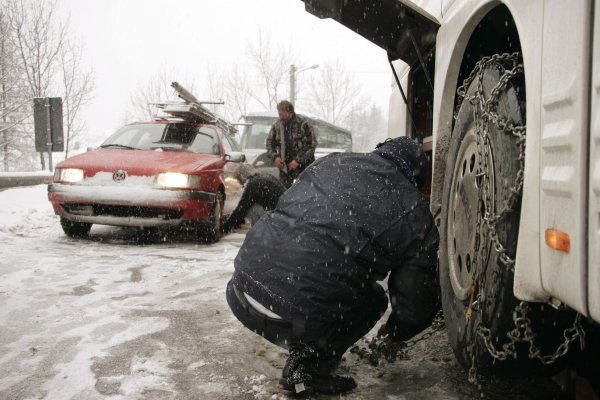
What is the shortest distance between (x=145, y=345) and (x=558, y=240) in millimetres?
2346

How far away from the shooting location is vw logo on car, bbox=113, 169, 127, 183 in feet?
19.6

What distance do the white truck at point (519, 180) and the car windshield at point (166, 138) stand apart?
474cm

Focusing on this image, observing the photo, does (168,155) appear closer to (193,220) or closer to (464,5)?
(193,220)

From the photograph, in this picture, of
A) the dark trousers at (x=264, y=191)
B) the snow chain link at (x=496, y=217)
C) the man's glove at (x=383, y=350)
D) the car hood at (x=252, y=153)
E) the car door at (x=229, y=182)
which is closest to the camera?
the snow chain link at (x=496, y=217)

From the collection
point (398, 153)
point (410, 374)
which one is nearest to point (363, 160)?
point (398, 153)

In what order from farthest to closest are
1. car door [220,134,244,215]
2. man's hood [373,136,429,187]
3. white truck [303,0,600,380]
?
car door [220,134,244,215] → man's hood [373,136,429,187] → white truck [303,0,600,380]

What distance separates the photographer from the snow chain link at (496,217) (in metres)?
1.69

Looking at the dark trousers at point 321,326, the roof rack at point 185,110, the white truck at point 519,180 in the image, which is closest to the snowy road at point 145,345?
the dark trousers at point 321,326

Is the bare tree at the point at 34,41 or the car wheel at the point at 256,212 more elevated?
the bare tree at the point at 34,41

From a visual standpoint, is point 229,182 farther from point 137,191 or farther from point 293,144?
point 137,191

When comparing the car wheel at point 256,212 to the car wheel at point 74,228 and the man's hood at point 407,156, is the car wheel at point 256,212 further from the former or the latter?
the man's hood at point 407,156

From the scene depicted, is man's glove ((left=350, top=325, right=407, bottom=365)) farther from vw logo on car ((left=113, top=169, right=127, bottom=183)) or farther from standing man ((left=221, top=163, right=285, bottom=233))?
vw logo on car ((left=113, top=169, right=127, bottom=183))

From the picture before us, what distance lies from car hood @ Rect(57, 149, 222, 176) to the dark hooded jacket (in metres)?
3.90

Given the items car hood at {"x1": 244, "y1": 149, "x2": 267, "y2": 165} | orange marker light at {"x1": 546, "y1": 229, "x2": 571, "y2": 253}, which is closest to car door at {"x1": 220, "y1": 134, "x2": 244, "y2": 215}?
orange marker light at {"x1": 546, "y1": 229, "x2": 571, "y2": 253}
